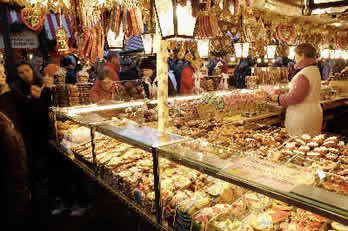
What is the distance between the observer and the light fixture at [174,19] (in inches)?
72.9

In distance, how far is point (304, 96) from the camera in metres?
3.82

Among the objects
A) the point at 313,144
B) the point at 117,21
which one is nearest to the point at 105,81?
the point at 117,21

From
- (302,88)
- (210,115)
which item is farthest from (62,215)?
(302,88)

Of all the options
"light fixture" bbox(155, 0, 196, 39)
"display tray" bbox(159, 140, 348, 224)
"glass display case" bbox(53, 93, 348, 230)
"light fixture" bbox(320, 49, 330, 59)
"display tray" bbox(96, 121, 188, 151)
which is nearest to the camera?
"display tray" bbox(159, 140, 348, 224)

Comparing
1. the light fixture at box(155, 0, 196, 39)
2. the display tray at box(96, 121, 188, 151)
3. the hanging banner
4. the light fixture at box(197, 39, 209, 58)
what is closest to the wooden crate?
the light fixture at box(197, 39, 209, 58)

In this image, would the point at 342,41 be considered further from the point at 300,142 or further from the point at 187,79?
the point at 300,142

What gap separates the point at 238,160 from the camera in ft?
5.15

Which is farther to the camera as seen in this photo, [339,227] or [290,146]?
[290,146]

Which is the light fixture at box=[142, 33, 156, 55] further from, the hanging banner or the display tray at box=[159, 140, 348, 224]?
the hanging banner

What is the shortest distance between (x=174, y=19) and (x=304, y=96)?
287 cm

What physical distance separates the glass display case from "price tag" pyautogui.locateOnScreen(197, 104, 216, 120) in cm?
102

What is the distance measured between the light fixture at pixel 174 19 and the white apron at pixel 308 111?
8.34 ft

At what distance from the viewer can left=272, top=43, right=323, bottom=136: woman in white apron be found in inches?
146

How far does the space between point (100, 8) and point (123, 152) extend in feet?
7.70
